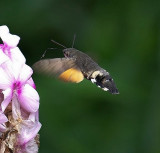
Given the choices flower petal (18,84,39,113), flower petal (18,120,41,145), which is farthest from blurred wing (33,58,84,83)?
flower petal (18,120,41,145)

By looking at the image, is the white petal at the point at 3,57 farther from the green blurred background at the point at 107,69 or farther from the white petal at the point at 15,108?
the green blurred background at the point at 107,69

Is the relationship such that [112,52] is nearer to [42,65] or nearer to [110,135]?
[110,135]

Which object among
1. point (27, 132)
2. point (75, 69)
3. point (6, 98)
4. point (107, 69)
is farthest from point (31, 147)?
point (107, 69)

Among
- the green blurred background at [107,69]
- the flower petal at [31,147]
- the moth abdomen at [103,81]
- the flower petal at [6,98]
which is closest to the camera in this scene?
the flower petal at [6,98]

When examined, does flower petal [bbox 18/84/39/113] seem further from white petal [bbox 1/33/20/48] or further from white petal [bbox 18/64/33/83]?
white petal [bbox 1/33/20/48]

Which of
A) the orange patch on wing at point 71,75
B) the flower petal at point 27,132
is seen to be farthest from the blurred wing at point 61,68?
the flower petal at point 27,132

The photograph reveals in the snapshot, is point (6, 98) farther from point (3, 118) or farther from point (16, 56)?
point (16, 56)

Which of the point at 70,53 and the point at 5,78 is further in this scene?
the point at 70,53

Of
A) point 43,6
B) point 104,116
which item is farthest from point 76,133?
point 43,6
